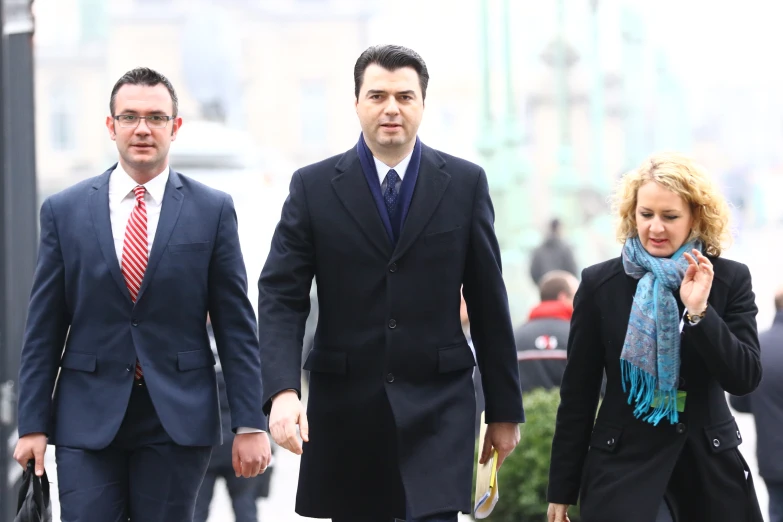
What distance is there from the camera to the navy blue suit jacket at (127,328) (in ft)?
15.5

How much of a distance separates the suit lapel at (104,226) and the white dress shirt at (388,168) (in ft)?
2.74

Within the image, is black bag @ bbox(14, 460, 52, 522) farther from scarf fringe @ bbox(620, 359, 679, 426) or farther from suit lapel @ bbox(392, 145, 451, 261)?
scarf fringe @ bbox(620, 359, 679, 426)

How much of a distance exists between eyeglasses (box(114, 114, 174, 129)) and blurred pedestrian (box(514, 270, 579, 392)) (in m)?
3.28

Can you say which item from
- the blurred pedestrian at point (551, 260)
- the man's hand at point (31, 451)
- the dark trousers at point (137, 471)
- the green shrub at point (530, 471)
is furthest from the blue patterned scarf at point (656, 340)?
the blurred pedestrian at point (551, 260)

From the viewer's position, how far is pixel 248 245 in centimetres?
1445

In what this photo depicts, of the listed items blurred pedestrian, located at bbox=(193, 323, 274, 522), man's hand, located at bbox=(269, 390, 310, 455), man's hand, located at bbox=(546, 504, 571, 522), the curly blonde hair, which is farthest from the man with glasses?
blurred pedestrian, located at bbox=(193, 323, 274, 522)

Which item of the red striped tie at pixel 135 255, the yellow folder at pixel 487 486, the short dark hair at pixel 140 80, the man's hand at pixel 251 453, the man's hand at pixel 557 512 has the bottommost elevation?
the man's hand at pixel 557 512

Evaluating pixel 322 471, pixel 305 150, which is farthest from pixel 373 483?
pixel 305 150

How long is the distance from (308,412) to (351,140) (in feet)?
183

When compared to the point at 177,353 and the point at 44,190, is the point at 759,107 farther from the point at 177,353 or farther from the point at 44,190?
the point at 177,353

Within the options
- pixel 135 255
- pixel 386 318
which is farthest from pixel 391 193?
pixel 135 255

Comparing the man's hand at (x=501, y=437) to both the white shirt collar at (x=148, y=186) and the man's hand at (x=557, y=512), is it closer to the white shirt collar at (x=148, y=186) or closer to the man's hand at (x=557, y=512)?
the man's hand at (x=557, y=512)

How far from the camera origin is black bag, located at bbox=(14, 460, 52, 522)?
465 cm

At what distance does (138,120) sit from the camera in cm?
484
